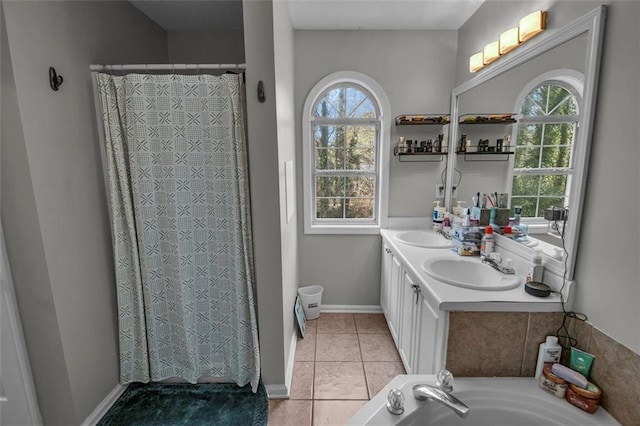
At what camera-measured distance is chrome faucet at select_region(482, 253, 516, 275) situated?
1796mm

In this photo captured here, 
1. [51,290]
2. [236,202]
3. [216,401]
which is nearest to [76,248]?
[51,290]

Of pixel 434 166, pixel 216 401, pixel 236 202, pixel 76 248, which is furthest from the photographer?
pixel 434 166

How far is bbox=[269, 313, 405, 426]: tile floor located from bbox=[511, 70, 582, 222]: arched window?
58.0 inches

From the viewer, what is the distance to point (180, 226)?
72.9 inches

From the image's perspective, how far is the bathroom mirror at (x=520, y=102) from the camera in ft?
4.25

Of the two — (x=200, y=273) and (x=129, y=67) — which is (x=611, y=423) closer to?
(x=200, y=273)

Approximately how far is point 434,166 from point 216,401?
257cm

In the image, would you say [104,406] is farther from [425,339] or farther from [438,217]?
[438,217]

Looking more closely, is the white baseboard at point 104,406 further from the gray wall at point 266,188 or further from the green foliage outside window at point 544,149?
the green foliage outside window at point 544,149

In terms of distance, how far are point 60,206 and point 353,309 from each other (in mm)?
2481

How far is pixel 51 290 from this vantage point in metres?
1.50

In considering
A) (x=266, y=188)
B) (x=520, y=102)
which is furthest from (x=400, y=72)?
(x=266, y=188)

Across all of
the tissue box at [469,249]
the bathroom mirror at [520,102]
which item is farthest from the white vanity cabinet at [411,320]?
the bathroom mirror at [520,102]

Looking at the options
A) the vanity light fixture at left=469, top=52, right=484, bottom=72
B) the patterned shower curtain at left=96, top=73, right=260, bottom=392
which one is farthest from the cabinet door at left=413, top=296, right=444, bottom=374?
the vanity light fixture at left=469, top=52, right=484, bottom=72
